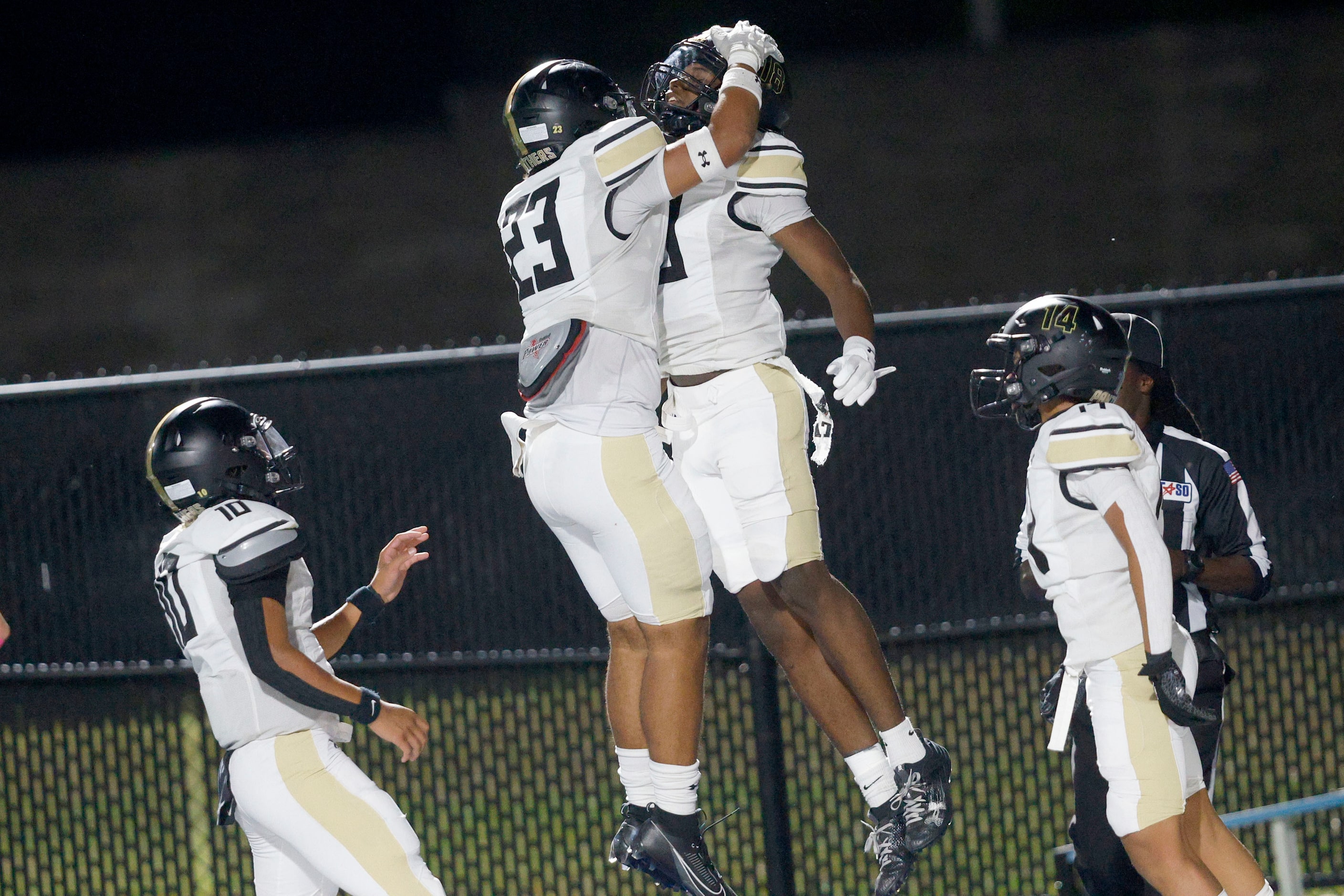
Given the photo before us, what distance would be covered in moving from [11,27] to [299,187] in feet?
9.13

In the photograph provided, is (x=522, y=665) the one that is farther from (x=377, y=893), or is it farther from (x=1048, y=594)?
(x=1048, y=594)

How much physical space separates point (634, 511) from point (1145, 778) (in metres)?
1.35

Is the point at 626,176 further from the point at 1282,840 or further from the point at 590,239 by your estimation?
the point at 1282,840

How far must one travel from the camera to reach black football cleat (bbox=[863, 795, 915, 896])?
3.72 m

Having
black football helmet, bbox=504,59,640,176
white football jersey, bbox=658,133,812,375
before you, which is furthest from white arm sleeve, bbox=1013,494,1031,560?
black football helmet, bbox=504,59,640,176

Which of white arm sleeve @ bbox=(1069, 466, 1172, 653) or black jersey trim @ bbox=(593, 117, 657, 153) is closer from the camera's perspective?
white arm sleeve @ bbox=(1069, 466, 1172, 653)

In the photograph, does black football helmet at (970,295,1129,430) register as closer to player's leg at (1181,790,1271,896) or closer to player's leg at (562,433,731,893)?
player's leg at (562,433,731,893)

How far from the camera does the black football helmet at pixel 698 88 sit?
3.82 meters

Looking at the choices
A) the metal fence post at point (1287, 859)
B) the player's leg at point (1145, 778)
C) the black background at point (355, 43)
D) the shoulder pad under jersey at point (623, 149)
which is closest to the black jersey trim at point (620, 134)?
the shoulder pad under jersey at point (623, 149)

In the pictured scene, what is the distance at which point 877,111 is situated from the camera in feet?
41.6

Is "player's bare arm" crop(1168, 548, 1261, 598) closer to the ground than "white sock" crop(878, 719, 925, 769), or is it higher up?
higher up

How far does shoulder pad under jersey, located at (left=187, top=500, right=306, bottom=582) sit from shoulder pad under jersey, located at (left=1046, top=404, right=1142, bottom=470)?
1829 millimetres

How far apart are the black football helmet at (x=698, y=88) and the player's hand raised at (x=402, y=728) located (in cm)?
168

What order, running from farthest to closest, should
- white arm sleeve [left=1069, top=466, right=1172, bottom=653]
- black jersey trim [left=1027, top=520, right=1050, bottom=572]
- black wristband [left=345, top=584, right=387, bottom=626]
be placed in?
black wristband [left=345, top=584, right=387, bottom=626], black jersey trim [left=1027, top=520, right=1050, bottom=572], white arm sleeve [left=1069, top=466, right=1172, bottom=653]
